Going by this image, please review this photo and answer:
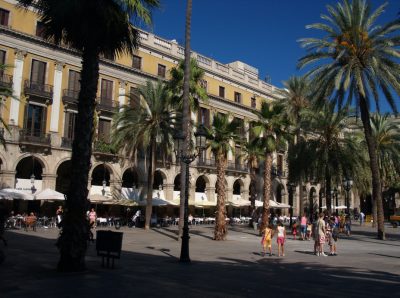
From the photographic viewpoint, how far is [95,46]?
9.76 metres

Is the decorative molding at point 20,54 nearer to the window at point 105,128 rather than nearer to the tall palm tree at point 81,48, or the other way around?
the window at point 105,128

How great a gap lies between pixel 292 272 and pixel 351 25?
16825 mm

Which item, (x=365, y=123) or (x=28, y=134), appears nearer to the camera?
(x=365, y=123)

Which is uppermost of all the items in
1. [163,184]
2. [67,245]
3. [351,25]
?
[351,25]

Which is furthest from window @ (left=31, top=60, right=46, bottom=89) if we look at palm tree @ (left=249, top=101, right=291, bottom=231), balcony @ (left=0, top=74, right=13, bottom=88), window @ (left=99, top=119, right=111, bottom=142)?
palm tree @ (left=249, top=101, right=291, bottom=231)

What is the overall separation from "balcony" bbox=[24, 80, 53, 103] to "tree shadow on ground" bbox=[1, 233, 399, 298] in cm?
1866

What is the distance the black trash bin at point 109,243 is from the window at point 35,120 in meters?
21.0

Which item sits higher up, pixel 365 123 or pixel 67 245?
pixel 365 123

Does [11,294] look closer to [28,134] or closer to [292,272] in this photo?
[292,272]

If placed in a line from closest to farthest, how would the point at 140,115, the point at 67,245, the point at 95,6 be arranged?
the point at 67,245 → the point at 95,6 → the point at 140,115

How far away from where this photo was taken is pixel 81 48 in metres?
10.5

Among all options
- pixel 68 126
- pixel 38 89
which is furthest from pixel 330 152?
pixel 38 89

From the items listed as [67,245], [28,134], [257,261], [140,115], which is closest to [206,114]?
[140,115]

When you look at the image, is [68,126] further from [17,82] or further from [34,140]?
[17,82]
